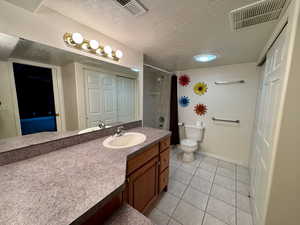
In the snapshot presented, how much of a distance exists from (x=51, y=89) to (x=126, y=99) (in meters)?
0.89

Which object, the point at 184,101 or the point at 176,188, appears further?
the point at 184,101

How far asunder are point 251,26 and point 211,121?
1.86 m

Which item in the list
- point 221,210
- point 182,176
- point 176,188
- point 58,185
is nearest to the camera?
point 58,185

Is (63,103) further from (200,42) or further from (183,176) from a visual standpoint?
(183,176)

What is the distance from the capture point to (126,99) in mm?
1789

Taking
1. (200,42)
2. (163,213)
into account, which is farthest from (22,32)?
(163,213)

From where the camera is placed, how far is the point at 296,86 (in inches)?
29.5

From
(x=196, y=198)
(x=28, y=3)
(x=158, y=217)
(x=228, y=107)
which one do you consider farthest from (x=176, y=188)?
(x=28, y=3)

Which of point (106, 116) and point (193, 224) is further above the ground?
point (106, 116)

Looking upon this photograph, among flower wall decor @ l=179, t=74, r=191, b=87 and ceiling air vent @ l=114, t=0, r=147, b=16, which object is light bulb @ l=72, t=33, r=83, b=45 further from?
flower wall decor @ l=179, t=74, r=191, b=87

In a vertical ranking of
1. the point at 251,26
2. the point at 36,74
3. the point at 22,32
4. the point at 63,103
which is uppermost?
the point at 251,26

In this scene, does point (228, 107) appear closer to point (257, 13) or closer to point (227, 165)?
point (227, 165)

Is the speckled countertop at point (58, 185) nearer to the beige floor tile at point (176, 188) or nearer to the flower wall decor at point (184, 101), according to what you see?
the beige floor tile at point (176, 188)

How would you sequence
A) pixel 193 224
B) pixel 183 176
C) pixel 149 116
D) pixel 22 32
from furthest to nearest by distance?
pixel 149 116 < pixel 183 176 < pixel 193 224 < pixel 22 32
